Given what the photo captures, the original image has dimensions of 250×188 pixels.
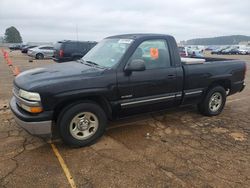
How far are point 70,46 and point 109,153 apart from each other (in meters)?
12.8

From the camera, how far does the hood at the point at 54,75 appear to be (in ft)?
12.5

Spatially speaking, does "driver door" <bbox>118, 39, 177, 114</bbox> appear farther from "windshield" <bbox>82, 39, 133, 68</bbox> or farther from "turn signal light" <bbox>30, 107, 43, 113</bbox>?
"turn signal light" <bbox>30, 107, 43, 113</bbox>

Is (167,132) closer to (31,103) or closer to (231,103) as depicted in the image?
(31,103)

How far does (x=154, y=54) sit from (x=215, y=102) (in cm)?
216

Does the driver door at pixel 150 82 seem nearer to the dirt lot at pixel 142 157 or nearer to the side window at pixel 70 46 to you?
the dirt lot at pixel 142 157

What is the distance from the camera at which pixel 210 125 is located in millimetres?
5352

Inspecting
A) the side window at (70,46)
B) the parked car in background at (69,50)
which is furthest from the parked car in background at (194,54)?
the side window at (70,46)

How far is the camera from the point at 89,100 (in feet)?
13.7

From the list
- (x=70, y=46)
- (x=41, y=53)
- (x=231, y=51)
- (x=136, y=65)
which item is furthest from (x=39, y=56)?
(x=231, y=51)

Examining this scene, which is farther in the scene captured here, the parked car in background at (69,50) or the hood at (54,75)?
the parked car in background at (69,50)

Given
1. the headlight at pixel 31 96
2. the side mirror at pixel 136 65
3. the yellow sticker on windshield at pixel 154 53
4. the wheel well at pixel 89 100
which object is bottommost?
the wheel well at pixel 89 100

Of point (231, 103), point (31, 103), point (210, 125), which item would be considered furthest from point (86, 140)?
point (231, 103)

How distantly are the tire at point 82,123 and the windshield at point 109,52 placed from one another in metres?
0.86

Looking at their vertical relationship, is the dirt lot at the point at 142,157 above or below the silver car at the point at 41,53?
below
